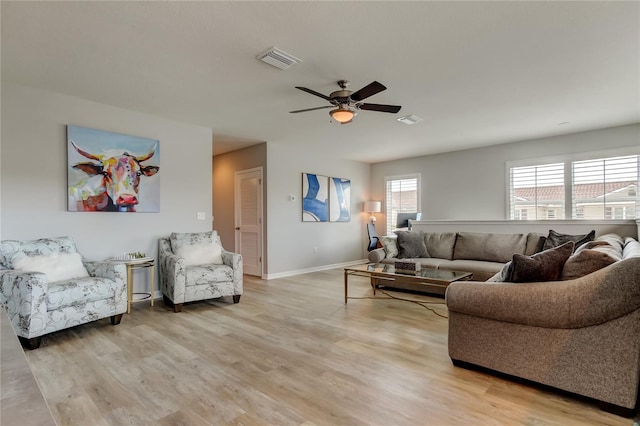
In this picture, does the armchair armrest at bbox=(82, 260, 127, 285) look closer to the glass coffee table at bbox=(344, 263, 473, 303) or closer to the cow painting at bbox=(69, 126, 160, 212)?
the cow painting at bbox=(69, 126, 160, 212)

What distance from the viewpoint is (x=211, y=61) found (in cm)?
291

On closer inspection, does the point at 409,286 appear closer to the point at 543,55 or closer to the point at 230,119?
the point at 543,55

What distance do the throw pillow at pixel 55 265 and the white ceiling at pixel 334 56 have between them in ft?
5.74

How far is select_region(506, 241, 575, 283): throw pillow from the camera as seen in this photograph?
6.79 feet

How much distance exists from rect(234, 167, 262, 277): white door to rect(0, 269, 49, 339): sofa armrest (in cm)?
354

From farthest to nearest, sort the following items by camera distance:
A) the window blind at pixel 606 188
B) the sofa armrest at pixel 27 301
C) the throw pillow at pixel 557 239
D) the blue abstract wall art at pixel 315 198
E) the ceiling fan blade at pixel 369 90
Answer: the blue abstract wall art at pixel 315 198 → the window blind at pixel 606 188 → the throw pillow at pixel 557 239 → the ceiling fan blade at pixel 369 90 → the sofa armrest at pixel 27 301

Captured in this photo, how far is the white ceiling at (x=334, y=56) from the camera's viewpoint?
87.8 inches

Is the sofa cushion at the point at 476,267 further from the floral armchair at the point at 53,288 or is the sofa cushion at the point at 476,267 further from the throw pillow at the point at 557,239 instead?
the floral armchair at the point at 53,288

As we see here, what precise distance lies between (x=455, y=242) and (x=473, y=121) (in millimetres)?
1814

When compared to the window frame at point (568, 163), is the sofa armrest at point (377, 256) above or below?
below

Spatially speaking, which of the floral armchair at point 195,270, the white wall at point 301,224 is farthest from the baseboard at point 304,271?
the floral armchair at point 195,270

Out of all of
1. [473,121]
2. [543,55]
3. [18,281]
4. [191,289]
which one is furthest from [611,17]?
[18,281]

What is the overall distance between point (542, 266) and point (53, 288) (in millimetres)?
3790

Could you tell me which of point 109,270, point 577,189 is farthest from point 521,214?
point 109,270
